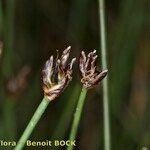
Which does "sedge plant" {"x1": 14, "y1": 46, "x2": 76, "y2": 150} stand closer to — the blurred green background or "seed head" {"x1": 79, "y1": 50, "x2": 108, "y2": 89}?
"seed head" {"x1": 79, "y1": 50, "x2": 108, "y2": 89}

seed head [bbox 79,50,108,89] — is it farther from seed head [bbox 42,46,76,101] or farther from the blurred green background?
the blurred green background

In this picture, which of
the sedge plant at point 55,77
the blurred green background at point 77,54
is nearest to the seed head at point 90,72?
the sedge plant at point 55,77

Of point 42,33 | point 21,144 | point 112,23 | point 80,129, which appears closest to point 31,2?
point 42,33

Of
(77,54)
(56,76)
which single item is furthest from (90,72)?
(77,54)

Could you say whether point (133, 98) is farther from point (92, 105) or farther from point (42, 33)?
point (42, 33)

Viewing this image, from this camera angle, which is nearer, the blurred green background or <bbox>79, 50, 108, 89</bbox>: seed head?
<bbox>79, 50, 108, 89</bbox>: seed head

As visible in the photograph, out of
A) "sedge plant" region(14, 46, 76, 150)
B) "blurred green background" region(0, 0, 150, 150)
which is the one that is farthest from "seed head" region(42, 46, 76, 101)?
"blurred green background" region(0, 0, 150, 150)
